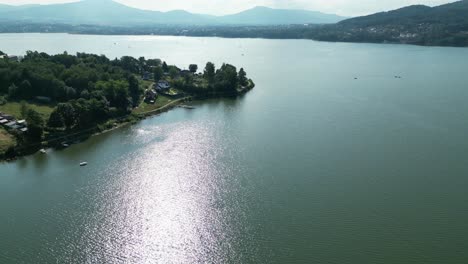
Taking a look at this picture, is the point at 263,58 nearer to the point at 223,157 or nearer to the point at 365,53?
the point at 365,53

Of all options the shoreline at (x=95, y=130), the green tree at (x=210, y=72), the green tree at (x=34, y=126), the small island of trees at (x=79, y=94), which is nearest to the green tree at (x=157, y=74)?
the small island of trees at (x=79, y=94)

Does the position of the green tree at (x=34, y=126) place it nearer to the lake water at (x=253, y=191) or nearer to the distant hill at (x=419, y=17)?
the lake water at (x=253, y=191)

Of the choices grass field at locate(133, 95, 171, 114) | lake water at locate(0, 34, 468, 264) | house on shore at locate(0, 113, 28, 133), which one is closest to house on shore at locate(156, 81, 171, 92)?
grass field at locate(133, 95, 171, 114)

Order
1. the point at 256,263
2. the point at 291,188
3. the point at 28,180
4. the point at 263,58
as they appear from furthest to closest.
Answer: the point at 263,58 → the point at 28,180 → the point at 291,188 → the point at 256,263

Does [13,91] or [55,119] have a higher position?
[13,91]

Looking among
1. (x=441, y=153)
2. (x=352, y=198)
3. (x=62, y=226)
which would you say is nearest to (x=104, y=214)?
(x=62, y=226)

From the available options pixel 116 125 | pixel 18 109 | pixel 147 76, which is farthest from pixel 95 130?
pixel 147 76

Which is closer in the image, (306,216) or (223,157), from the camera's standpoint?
(306,216)

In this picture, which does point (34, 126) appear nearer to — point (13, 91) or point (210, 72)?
point (13, 91)
